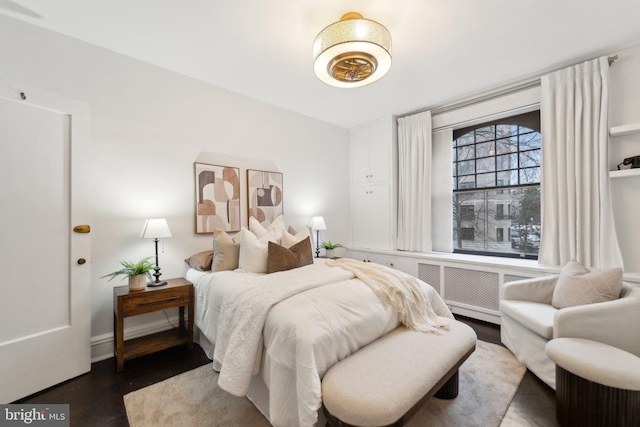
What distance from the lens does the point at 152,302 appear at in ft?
7.25

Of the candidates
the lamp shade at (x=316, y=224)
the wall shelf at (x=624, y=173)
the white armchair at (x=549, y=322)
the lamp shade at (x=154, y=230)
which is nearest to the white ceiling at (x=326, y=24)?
the wall shelf at (x=624, y=173)

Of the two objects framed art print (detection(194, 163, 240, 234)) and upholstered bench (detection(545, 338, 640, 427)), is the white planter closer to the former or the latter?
framed art print (detection(194, 163, 240, 234))

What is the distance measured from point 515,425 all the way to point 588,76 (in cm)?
309

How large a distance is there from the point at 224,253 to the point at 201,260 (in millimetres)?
270

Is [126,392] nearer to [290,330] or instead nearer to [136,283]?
[136,283]

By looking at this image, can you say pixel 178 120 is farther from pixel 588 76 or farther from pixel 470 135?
pixel 588 76

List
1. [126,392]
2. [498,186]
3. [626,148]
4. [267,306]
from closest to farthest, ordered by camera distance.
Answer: [267,306], [126,392], [626,148], [498,186]

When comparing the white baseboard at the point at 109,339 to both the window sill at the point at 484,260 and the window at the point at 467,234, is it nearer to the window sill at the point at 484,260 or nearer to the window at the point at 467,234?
the window sill at the point at 484,260

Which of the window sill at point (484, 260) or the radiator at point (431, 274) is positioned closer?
the window sill at point (484, 260)

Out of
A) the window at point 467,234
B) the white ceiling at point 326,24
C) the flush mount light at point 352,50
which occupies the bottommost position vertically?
the window at point 467,234

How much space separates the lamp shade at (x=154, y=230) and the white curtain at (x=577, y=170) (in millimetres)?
3825

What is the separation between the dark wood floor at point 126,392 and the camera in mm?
1607

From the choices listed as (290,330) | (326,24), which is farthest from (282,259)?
(326,24)

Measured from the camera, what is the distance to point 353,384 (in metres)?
1.25
